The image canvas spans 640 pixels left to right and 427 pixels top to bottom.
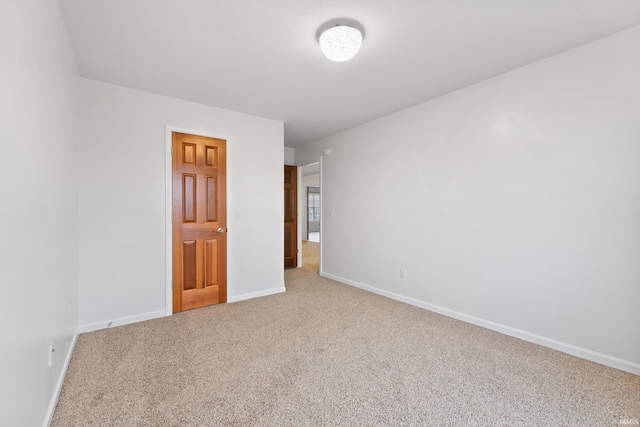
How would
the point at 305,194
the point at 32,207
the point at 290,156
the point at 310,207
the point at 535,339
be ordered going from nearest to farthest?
1. the point at 32,207
2. the point at 535,339
3. the point at 290,156
4. the point at 305,194
5. the point at 310,207

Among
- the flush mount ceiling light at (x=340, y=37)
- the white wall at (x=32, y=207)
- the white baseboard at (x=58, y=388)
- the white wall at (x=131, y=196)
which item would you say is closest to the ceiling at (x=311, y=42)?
the flush mount ceiling light at (x=340, y=37)

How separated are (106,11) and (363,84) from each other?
2114 millimetres

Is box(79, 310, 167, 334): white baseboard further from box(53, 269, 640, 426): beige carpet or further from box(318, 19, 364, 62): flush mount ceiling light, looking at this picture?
box(318, 19, 364, 62): flush mount ceiling light

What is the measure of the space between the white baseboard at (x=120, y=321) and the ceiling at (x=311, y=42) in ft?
7.90

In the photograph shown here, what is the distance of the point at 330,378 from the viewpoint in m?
1.92

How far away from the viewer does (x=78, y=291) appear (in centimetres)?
261

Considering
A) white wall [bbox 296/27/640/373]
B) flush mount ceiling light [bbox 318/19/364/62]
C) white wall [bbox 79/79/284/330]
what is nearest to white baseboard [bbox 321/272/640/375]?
white wall [bbox 296/27/640/373]

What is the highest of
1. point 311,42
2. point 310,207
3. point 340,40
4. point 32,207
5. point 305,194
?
point 311,42

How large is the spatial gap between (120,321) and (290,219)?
323 centimetres

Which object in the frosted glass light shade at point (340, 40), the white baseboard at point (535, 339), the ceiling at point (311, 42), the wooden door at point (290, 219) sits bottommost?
the white baseboard at point (535, 339)

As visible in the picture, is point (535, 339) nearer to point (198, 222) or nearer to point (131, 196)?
point (198, 222)

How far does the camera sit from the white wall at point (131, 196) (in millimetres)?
2680

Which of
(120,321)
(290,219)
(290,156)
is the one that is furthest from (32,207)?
(290,156)

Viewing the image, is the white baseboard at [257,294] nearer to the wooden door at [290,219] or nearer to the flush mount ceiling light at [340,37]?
the wooden door at [290,219]
